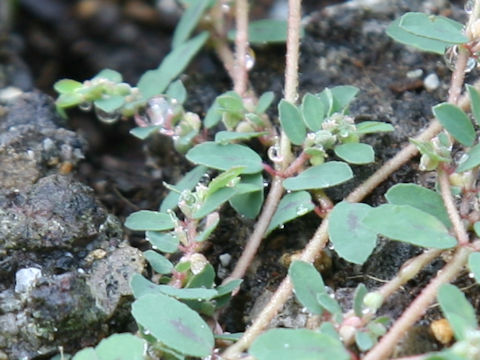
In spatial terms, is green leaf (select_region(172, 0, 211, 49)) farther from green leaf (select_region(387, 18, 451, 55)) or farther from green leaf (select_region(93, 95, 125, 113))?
green leaf (select_region(387, 18, 451, 55))

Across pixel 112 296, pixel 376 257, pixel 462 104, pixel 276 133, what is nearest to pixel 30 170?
pixel 112 296

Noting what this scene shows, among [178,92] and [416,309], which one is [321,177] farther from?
[178,92]

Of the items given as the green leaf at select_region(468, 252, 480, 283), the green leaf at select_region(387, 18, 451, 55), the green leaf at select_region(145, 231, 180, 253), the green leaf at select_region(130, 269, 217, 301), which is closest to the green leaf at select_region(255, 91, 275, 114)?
the green leaf at select_region(387, 18, 451, 55)

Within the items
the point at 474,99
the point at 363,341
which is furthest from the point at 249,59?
the point at 363,341

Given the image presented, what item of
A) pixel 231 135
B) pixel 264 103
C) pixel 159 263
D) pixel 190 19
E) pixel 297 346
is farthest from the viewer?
pixel 190 19

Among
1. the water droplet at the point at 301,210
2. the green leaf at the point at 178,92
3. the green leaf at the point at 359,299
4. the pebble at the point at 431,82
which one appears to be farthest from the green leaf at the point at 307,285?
the pebble at the point at 431,82

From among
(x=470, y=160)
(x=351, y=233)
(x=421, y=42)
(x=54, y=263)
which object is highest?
(x=421, y=42)

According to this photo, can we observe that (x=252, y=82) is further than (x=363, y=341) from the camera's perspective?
→ Yes
